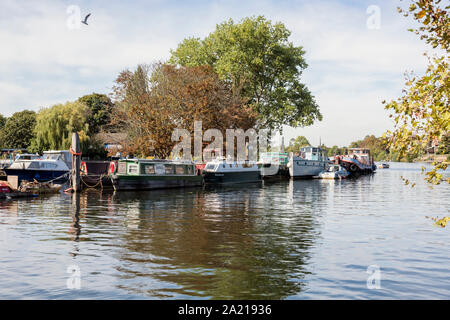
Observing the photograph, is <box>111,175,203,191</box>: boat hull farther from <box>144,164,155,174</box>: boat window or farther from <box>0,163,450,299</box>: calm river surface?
<box>0,163,450,299</box>: calm river surface

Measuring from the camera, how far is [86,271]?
1224 centimetres

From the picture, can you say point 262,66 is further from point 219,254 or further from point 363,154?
point 219,254

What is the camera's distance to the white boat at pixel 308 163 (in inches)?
2758

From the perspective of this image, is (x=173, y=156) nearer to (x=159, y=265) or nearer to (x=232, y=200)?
(x=232, y=200)

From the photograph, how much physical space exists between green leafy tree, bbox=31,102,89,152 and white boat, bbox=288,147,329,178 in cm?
3307

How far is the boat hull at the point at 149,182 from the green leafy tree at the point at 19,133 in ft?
186

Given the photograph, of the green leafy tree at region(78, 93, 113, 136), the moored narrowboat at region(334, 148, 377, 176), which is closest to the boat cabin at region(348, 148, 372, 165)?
the moored narrowboat at region(334, 148, 377, 176)

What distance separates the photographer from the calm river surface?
1069 centimetres

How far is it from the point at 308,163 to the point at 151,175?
123ft

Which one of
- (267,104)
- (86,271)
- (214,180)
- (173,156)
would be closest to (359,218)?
(86,271)

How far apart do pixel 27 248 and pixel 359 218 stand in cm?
1625

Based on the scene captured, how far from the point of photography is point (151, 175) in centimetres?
4212

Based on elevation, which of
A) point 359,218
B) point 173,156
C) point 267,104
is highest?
point 267,104

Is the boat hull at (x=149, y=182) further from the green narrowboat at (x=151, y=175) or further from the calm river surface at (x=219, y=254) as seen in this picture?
the calm river surface at (x=219, y=254)
